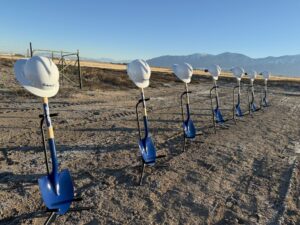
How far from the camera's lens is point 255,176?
6.31 metres

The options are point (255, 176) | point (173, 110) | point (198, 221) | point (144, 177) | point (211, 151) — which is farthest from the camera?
point (173, 110)

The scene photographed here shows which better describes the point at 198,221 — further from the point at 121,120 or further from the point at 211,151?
the point at 121,120

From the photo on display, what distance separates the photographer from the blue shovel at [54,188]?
13.9 feet

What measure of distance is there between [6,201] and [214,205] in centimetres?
286

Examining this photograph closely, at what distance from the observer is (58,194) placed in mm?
4375

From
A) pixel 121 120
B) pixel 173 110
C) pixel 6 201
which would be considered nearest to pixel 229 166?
pixel 6 201

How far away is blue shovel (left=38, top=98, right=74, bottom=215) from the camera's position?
4230 mm

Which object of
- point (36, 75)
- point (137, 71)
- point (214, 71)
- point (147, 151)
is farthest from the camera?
point (214, 71)

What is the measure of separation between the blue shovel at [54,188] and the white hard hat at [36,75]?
16cm

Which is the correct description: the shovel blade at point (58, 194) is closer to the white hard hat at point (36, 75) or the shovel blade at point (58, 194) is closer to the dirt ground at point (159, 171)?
the dirt ground at point (159, 171)

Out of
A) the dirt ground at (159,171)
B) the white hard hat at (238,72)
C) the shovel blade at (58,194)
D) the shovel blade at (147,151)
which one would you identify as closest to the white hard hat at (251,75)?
the white hard hat at (238,72)

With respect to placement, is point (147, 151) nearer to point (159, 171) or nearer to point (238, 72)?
point (159, 171)

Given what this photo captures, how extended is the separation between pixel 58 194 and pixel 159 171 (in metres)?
2.23

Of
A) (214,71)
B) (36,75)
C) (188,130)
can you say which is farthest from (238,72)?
(36,75)
